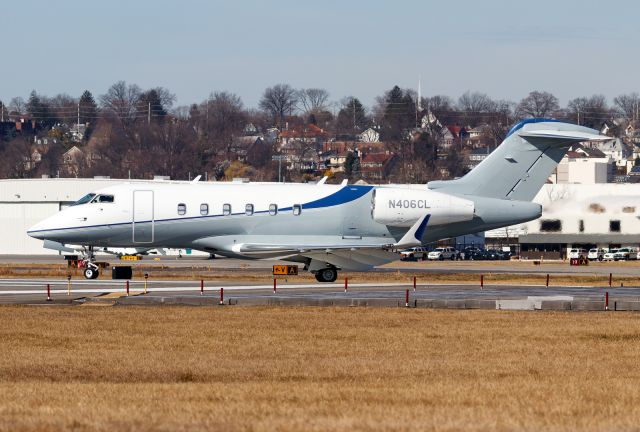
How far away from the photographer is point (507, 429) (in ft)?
53.8

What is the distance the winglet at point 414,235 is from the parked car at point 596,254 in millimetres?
50339

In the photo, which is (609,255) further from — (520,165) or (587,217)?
(520,165)

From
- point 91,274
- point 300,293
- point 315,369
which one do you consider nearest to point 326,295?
point 300,293

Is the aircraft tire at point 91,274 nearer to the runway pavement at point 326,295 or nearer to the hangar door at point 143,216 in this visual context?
the runway pavement at point 326,295

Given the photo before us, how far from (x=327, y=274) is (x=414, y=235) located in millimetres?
4369

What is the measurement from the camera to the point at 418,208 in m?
53.3

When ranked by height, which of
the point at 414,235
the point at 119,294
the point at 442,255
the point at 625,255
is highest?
the point at 414,235

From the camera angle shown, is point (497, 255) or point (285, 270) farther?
point (497, 255)

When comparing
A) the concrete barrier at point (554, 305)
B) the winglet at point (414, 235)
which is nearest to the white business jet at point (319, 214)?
the winglet at point (414, 235)

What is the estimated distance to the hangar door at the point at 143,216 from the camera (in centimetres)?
5216

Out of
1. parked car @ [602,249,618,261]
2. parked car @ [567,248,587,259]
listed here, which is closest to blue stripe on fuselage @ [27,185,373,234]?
parked car @ [567,248,587,259]

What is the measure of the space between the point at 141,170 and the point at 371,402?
161 metres

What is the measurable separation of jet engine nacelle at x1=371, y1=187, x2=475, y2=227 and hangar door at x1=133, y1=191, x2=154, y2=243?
946 cm

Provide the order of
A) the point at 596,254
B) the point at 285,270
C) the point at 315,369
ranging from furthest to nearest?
the point at 596,254, the point at 285,270, the point at 315,369
